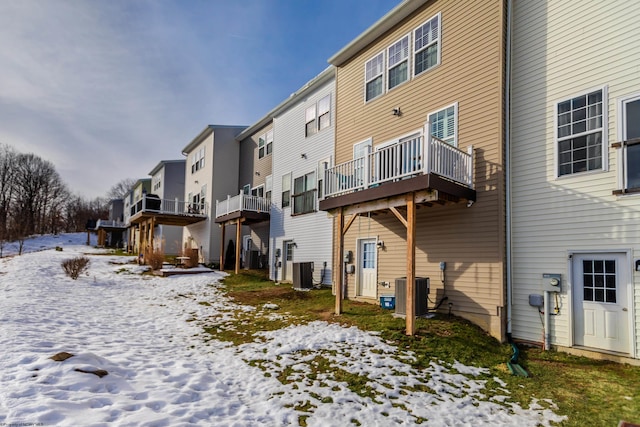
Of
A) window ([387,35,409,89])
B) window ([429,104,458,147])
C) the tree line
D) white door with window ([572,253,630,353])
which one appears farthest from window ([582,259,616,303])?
the tree line

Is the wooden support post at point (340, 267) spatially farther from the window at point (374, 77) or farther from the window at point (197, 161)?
the window at point (197, 161)

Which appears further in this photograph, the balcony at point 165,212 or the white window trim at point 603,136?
the balcony at point 165,212

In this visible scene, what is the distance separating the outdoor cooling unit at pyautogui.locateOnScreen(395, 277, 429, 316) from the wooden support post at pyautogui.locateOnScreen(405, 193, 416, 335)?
753mm

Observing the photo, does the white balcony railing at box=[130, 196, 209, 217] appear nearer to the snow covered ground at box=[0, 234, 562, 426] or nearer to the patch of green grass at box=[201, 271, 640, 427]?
the snow covered ground at box=[0, 234, 562, 426]

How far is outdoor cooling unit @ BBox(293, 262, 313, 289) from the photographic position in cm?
1324

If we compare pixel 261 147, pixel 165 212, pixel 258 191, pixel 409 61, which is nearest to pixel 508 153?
pixel 409 61

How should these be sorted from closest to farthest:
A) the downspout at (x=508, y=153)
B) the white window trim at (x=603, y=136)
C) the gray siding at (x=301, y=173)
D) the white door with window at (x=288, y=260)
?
the white window trim at (x=603, y=136)
the downspout at (x=508, y=153)
the gray siding at (x=301, y=173)
the white door with window at (x=288, y=260)

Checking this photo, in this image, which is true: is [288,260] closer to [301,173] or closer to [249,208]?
[249,208]

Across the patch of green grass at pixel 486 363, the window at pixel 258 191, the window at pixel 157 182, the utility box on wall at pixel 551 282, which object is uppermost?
the window at pixel 157 182

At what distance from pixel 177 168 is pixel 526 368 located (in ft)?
101

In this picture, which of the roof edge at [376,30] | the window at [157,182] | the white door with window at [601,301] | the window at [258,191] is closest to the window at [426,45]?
the roof edge at [376,30]

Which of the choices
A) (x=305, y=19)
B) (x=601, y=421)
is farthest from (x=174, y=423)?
(x=305, y=19)

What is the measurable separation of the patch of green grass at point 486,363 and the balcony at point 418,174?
9.45ft

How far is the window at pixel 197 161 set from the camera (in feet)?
81.8
